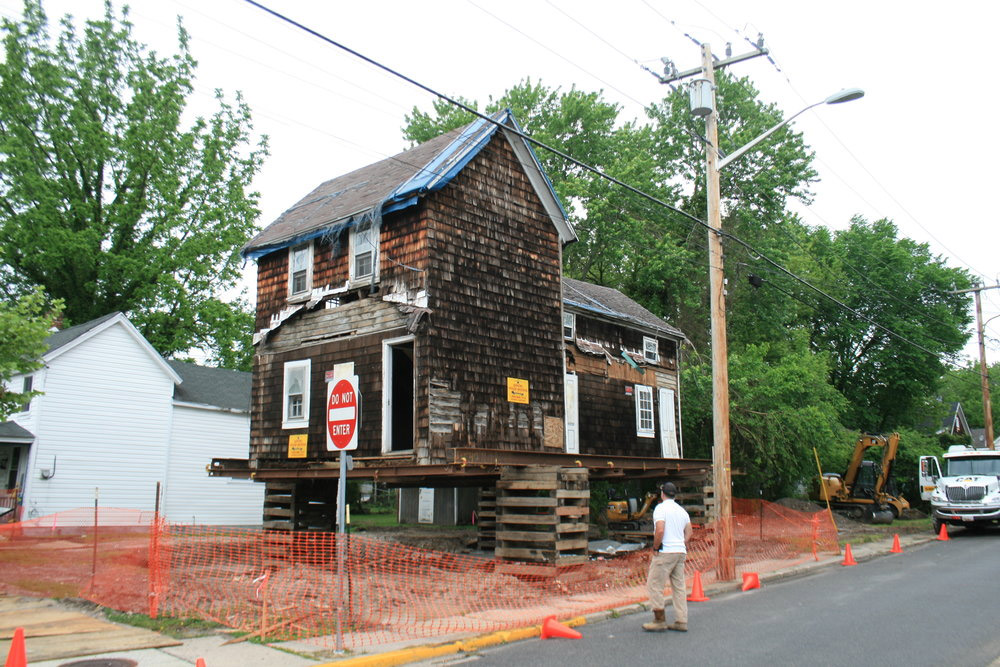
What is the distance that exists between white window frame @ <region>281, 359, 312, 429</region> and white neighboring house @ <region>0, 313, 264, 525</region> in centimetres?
884

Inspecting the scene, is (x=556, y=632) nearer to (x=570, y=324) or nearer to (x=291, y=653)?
(x=291, y=653)

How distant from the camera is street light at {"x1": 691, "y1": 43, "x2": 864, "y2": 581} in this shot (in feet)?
44.8

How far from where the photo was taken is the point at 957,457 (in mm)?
A: 25672

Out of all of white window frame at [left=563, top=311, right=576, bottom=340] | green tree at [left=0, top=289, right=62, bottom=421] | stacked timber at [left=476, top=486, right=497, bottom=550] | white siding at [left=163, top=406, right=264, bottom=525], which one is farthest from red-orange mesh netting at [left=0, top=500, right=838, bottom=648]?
white siding at [left=163, top=406, right=264, bottom=525]

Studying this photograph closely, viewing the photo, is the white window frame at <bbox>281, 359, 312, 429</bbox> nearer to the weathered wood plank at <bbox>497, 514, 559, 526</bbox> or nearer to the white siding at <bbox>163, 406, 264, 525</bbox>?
the weathered wood plank at <bbox>497, 514, 559, 526</bbox>

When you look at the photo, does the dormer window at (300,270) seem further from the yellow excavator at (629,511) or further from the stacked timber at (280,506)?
the yellow excavator at (629,511)

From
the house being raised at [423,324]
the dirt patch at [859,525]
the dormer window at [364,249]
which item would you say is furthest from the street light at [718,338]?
the dirt patch at [859,525]

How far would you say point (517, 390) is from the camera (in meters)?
16.8

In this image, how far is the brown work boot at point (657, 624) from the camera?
9.30m

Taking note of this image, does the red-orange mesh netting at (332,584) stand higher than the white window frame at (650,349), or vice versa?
the white window frame at (650,349)

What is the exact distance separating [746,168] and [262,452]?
1084 inches

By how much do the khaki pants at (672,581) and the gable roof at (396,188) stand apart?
8.97 metres

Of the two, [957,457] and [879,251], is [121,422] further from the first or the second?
[879,251]

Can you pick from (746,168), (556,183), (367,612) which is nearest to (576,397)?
(367,612)
